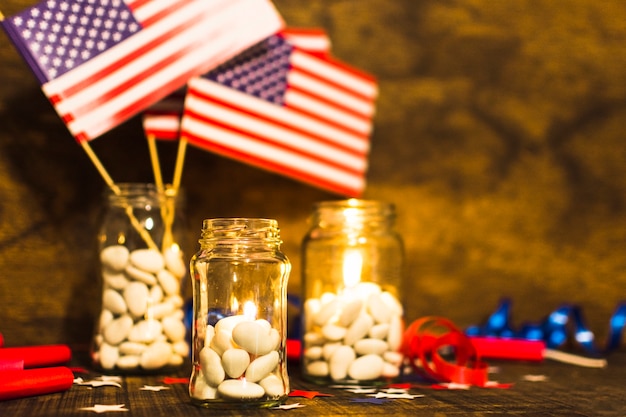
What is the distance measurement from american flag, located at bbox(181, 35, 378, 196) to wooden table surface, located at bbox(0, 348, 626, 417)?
1.31 feet

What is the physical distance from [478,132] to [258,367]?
0.92m

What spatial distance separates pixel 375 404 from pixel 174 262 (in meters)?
0.45

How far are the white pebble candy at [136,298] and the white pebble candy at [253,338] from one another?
31 centimetres

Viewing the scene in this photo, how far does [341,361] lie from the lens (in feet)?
4.04

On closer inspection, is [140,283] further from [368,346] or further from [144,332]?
[368,346]

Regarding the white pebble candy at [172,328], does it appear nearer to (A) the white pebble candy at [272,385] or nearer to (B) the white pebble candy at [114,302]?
(B) the white pebble candy at [114,302]

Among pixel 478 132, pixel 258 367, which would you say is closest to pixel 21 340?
pixel 258 367

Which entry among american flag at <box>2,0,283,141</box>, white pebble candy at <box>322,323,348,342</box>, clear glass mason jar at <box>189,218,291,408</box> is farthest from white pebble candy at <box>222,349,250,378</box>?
american flag at <box>2,0,283,141</box>

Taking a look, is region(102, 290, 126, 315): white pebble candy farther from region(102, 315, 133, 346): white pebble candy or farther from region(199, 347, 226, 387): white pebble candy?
region(199, 347, 226, 387): white pebble candy

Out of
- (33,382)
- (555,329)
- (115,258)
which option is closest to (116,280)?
Result: (115,258)

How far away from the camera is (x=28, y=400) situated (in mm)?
1082

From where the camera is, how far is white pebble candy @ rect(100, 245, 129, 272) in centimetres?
132

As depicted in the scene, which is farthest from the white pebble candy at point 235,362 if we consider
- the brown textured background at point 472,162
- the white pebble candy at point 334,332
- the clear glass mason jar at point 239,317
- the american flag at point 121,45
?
the brown textured background at point 472,162

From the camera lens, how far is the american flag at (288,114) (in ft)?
4.73
